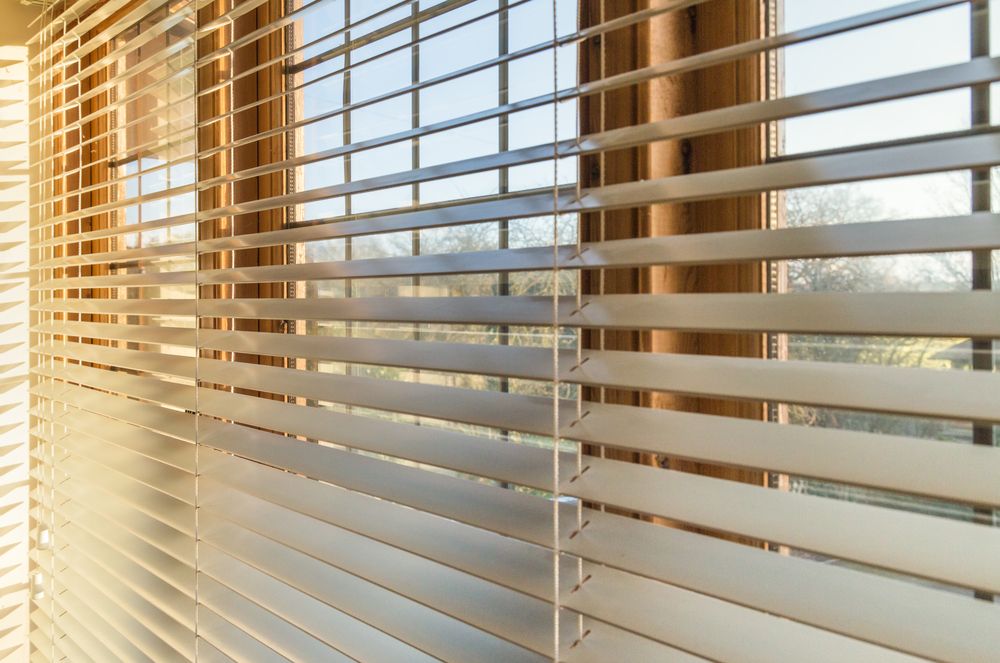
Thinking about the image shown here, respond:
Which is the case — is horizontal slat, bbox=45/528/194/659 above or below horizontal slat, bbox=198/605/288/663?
below

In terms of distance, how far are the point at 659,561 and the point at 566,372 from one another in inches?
7.0

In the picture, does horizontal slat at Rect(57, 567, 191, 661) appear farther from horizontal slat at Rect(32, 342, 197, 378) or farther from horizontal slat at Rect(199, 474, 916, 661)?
horizontal slat at Rect(199, 474, 916, 661)

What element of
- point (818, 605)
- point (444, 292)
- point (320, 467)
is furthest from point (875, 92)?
point (320, 467)

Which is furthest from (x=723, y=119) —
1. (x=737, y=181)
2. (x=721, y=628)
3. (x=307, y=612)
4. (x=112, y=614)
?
(x=112, y=614)

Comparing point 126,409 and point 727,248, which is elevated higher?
point 727,248

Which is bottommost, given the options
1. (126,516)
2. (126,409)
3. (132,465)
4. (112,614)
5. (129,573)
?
(112,614)

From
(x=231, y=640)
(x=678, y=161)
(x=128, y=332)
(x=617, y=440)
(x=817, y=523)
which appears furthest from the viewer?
(x=128, y=332)

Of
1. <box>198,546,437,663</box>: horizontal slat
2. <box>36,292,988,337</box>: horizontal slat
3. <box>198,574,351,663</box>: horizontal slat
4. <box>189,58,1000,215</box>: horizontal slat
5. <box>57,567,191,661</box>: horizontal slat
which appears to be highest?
<box>189,58,1000,215</box>: horizontal slat

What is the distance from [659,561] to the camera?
0.58 meters

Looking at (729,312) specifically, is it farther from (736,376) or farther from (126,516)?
(126,516)

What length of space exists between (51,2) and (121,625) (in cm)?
158

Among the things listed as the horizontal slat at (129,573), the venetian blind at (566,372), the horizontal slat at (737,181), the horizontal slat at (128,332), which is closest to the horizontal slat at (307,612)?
the venetian blind at (566,372)

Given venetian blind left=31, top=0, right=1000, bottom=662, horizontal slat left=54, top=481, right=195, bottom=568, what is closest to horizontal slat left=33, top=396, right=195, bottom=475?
venetian blind left=31, top=0, right=1000, bottom=662

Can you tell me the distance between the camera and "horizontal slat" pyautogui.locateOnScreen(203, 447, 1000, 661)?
1.52 ft
